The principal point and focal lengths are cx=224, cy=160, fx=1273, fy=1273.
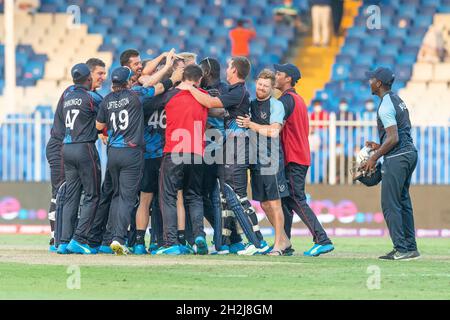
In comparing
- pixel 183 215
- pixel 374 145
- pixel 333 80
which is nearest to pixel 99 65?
pixel 183 215

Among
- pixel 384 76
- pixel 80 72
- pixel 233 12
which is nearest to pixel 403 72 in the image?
pixel 233 12

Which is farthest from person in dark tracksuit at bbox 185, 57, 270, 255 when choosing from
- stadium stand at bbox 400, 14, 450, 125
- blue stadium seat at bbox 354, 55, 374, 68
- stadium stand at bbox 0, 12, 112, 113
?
blue stadium seat at bbox 354, 55, 374, 68

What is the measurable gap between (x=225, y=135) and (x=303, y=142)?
92 cm

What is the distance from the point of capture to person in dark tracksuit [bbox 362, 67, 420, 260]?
46.0ft

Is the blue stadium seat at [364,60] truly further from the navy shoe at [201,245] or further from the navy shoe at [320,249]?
the navy shoe at [201,245]

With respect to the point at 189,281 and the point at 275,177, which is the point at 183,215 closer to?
the point at 275,177

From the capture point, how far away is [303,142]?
15.0 metres

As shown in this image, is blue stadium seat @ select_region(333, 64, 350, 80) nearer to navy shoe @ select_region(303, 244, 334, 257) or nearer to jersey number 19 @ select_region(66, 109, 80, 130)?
navy shoe @ select_region(303, 244, 334, 257)

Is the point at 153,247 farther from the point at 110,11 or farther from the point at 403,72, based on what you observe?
the point at 110,11

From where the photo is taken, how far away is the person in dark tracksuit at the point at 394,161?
46.0 ft

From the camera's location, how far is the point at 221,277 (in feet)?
39.6

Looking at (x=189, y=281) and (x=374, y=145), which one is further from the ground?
(x=374, y=145)
